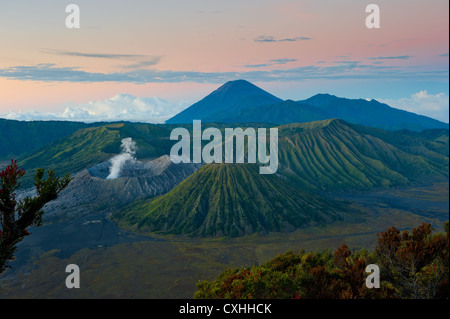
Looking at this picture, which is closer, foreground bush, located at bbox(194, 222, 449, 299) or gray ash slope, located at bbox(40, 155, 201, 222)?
foreground bush, located at bbox(194, 222, 449, 299)

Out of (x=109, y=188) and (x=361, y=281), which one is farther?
(x=109, y=188)

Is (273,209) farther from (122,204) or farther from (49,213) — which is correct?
(49,213)

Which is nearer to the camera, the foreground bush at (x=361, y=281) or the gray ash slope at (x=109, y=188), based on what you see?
the foreground bush at (x=361, y=281)

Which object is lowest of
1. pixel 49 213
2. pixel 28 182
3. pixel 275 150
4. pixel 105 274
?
pixel 105 274

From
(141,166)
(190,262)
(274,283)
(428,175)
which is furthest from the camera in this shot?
(428,175)

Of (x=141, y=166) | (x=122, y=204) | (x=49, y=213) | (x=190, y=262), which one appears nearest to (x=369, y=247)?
(x=190, y=262)

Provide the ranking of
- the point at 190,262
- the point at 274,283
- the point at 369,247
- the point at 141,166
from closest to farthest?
the point at 274,283, the point at 190,262, the point at 369,247, the point at 141,166

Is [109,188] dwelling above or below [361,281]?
above

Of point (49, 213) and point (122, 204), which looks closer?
point (49, 213)
